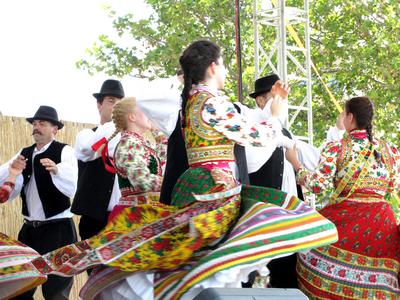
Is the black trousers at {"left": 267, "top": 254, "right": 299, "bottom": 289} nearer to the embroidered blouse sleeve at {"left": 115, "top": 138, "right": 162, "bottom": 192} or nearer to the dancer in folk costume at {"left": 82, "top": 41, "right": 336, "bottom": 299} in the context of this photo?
the embroidered blouse sleeve at {"left": 115, "top": 138, "right": 162, "bottom": 192}

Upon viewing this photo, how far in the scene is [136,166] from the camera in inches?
190

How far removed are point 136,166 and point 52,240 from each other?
1.67 meters

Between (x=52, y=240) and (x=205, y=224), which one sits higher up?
(x=205, y=224)

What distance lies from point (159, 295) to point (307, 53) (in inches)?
226

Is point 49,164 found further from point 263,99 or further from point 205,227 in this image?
point 205,227

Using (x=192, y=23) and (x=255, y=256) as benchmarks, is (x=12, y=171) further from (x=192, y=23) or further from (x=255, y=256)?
(x=192, y=23)

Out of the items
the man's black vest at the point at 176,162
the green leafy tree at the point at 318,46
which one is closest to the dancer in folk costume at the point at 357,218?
the man's black vest at the point at 176,162

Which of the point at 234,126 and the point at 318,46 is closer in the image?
the point at 234,126

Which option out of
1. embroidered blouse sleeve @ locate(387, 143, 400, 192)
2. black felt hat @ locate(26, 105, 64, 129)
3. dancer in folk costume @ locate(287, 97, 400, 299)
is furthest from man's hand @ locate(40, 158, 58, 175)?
embroidered blouse sleeve @ locate(387, 143, 400, 192)

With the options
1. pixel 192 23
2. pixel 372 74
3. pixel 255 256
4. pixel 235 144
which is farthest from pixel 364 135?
pixel 192 23

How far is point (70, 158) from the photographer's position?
6.46 m

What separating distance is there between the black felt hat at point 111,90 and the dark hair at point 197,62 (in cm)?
Result: 201

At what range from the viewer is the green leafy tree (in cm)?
1384

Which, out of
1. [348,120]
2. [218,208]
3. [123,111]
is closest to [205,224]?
[218,208]
